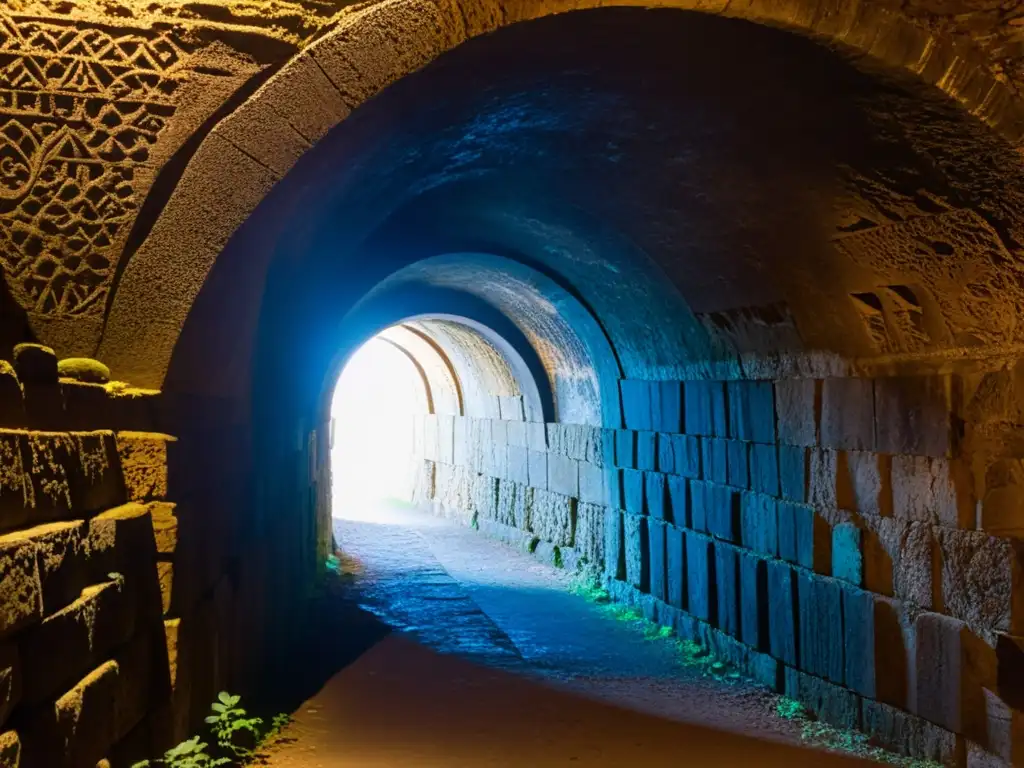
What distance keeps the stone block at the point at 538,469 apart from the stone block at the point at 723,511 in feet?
14.0

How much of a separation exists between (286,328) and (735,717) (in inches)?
161

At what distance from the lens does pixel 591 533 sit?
10094mm

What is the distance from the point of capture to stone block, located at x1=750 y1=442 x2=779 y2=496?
6.36 metres

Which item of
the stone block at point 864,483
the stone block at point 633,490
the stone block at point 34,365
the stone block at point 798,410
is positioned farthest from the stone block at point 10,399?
the stone block at point 633,490

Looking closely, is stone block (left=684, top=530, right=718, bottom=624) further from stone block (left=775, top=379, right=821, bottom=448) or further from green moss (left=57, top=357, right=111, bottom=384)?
green moss (left=57, top=357, right=111, bottom=384)

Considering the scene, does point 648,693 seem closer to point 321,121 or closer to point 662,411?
point 662,411

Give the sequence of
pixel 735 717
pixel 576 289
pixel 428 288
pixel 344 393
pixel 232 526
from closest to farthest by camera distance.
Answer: pixel 232 526
pixel 735 717
pixel 576 289
pixel 428 288
pixel 344 393

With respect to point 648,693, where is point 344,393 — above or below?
above

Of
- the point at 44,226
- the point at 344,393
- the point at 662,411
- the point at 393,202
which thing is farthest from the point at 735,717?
the point at 344,393

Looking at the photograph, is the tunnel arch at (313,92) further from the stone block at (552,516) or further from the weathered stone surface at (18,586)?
the stone block at (552,516)

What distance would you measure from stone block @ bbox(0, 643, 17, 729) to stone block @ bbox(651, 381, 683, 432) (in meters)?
6.21

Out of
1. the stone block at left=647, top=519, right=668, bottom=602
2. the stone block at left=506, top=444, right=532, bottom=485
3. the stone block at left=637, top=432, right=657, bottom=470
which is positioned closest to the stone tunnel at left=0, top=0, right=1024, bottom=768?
the stone block at left=647, top=519, right=668, bottom=602

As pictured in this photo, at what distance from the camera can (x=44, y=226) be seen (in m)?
3.55

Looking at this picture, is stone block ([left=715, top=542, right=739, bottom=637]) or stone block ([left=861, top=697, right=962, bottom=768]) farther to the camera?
stone block ([left=715, top=542, right=739, bottom=637])
